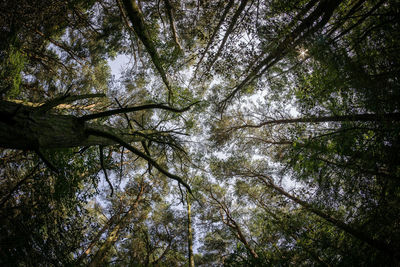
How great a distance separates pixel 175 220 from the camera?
9719 mm

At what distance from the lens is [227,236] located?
959 centimetres

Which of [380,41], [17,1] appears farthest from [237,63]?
[17,1]

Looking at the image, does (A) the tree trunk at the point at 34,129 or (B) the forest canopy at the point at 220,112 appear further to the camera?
(B) the forest canopy at the point at 220,112

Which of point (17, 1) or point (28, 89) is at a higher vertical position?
point (28, 89)

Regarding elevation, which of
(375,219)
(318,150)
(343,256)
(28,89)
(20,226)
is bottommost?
(343,256)

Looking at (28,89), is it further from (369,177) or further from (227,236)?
(227,236)

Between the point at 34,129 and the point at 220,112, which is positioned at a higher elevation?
the point at 220,112

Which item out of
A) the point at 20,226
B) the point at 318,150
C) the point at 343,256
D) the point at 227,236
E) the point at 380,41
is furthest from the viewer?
the point at 227,236

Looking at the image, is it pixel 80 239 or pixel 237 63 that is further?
pixel 237 63

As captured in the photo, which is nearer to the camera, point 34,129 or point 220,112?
point 34,129

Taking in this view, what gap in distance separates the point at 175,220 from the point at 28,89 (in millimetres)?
9409

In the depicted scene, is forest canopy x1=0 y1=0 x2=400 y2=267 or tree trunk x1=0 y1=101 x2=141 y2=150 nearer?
tree trunk x1=0 y1=101 x2=141 y2=150

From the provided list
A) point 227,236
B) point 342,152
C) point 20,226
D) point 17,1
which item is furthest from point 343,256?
point 17,1

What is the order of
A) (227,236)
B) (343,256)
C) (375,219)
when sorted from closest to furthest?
(375,219) → (343,256) → (227,236)
